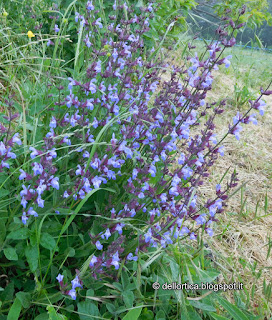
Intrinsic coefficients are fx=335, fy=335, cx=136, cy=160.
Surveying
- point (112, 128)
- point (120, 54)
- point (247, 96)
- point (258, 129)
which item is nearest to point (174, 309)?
point (112, 128)

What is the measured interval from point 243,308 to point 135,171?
798 millimetres

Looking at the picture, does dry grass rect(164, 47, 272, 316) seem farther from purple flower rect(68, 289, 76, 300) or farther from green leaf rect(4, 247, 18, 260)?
green leaf rect(4, 247, 18, 260)

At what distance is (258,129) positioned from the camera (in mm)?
4094

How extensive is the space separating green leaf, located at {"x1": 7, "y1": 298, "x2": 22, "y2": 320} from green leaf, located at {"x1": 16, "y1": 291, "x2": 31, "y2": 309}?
2 centimetres

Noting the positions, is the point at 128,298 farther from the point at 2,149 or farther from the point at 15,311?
the point at 2,149

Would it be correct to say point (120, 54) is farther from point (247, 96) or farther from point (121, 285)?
point (247, 96)

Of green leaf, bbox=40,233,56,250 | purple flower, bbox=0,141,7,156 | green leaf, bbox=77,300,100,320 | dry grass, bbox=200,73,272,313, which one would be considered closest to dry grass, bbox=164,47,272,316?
dry grass, bbox=200,73,272,313

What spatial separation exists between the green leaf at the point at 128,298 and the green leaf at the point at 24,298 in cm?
36

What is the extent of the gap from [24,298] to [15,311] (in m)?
0.06

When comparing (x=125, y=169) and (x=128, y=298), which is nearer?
(x=128, y=298)

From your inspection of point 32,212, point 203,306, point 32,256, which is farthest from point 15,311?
point 203,306

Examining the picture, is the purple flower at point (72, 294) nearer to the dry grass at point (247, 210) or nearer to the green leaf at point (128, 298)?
the green leaf at point (128, 298)

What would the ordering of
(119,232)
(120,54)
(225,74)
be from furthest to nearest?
1. (225,74)
2. (120,54)
3. (119,232)

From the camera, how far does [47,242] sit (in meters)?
1.28
